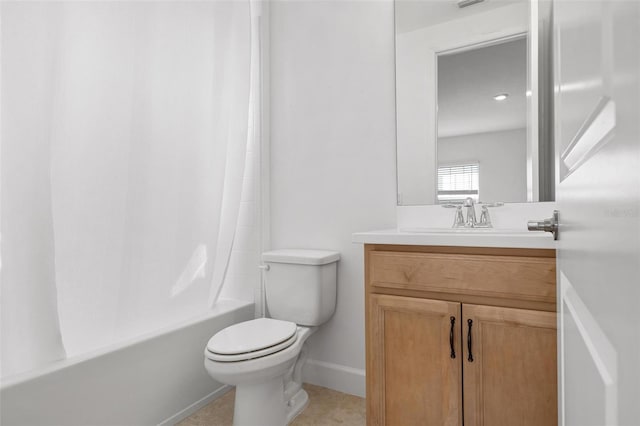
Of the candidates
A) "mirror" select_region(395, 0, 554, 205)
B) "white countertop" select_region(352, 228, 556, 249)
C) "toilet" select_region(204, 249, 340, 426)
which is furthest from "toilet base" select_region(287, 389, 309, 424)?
"mirror" select_region(395, 0, 554, 205)

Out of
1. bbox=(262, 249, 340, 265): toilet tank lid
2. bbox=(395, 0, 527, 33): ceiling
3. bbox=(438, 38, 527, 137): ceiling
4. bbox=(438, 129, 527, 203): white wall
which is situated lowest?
bbox=(262, 249, 340, 265): toilet tank lid

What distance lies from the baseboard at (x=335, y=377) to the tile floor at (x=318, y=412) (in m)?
0.04

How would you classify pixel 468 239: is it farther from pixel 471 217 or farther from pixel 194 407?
pixel 194 407

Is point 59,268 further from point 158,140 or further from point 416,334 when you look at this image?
point 416,334

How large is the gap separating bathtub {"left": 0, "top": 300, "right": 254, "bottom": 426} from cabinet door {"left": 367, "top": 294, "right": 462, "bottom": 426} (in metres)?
0.90

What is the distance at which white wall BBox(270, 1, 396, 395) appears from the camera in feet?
6.48

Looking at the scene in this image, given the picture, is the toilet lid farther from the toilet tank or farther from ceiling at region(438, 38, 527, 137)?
ceiling at region(438, 38, 527, 137)

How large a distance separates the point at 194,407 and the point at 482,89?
2.07 meters

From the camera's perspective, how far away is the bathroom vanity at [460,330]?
3.88ft

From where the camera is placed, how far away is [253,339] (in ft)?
5.12

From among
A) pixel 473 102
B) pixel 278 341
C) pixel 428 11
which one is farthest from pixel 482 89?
pixel 278 341

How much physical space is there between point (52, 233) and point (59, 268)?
0.13 m

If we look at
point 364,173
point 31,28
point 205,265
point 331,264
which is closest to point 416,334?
point 331,264

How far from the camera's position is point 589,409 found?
15.6 inches
